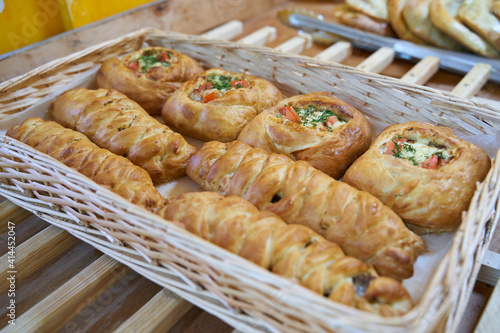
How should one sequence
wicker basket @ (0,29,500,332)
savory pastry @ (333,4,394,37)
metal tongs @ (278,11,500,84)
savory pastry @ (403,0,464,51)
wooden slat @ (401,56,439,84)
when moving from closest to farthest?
1. wicker basket @ (0,29,500,332)
2. wooden slat @ (401,56,439,84)
3. metal tongs @ (278,11,500,84)
4. savory pastry @ (403,0,464,51)
5. savory pastry @ (333,4,394,37)

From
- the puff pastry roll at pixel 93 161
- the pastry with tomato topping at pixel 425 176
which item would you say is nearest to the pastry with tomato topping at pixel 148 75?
the puff pastry roll at pixel 93 161

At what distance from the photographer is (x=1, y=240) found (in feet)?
6.58

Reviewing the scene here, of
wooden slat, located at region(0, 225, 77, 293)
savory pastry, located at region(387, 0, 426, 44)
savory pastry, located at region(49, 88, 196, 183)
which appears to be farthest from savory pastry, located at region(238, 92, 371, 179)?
savory pastry, located at region(387, 0, 426, 44)

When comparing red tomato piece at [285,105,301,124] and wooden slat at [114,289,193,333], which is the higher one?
red tomato piece at [285,105,301,124]

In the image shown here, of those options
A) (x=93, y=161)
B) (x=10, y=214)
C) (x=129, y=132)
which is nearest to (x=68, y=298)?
(x=93, y=161)

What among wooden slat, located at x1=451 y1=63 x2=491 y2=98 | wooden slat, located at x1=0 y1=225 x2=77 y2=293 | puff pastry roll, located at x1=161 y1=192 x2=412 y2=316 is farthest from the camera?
wooden slat, located at x1=451 y1=63 x2=491 y2=98

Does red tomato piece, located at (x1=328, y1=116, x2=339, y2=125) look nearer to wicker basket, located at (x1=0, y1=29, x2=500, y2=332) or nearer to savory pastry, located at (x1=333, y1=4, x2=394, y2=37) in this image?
wicker basket, located at (x1=0, y1=29, x2=500, y2=332)

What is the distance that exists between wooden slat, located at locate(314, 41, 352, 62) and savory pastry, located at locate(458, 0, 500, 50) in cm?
88

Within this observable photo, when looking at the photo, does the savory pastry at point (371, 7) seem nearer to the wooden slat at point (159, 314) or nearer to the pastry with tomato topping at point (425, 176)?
the pastry with tomato topping at point (425, 176)

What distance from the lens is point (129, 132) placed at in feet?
6.88

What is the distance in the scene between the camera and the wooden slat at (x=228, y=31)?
3746 mm

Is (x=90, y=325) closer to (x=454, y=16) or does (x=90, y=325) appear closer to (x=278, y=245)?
(x=278, y=245)

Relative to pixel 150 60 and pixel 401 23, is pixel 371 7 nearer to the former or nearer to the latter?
pixel 401 23

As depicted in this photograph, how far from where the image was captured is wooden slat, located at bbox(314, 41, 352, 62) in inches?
131
